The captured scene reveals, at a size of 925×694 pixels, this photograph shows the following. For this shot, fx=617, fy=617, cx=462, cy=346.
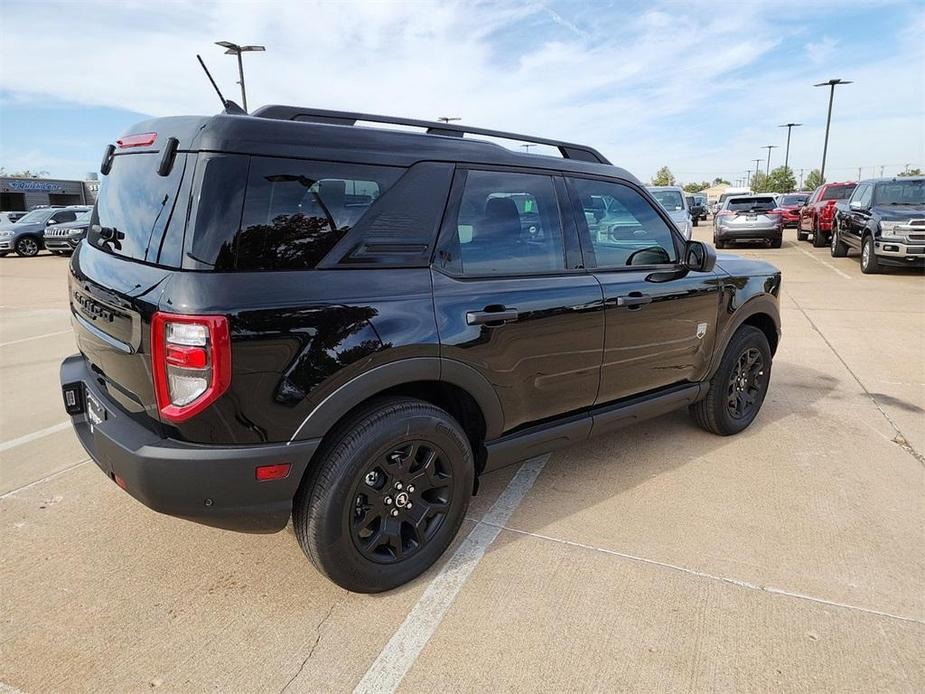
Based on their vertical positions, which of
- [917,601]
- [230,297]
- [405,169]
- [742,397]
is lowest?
[917,601]

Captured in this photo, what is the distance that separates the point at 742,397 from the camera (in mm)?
4250

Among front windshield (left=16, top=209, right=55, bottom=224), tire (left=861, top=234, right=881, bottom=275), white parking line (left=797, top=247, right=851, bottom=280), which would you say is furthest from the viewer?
front windshield (left=16, top=209, right=55, bottom=224)

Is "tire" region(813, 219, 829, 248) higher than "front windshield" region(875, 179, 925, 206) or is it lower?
lower

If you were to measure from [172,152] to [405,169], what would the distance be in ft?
2.78

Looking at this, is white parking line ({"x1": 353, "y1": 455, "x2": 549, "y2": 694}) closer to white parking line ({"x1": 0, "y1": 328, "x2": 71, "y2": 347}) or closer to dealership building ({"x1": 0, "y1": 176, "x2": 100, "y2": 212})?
white parking line ({"x1": 0, "y1": 328, "x2": 71, "y2": 347})

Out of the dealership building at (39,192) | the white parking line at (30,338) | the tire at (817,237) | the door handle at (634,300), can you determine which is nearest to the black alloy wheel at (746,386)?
the door handle at (634,300)

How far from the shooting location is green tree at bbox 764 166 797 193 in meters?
67.9

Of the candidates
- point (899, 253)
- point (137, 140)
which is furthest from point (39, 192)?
point (137, 140)

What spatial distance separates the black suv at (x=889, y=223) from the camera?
1114cm

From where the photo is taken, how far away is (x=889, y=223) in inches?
453

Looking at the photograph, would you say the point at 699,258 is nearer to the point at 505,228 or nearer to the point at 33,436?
the point at 505,228

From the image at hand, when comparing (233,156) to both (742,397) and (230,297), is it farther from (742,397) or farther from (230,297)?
(742,397)

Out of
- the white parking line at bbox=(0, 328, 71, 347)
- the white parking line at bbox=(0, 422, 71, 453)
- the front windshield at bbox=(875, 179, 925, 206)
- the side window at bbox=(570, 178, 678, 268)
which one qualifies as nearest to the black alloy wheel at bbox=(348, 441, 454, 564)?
the side window at bbox=(570, 178, 678, 268)

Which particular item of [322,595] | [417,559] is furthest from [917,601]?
[322,595]
